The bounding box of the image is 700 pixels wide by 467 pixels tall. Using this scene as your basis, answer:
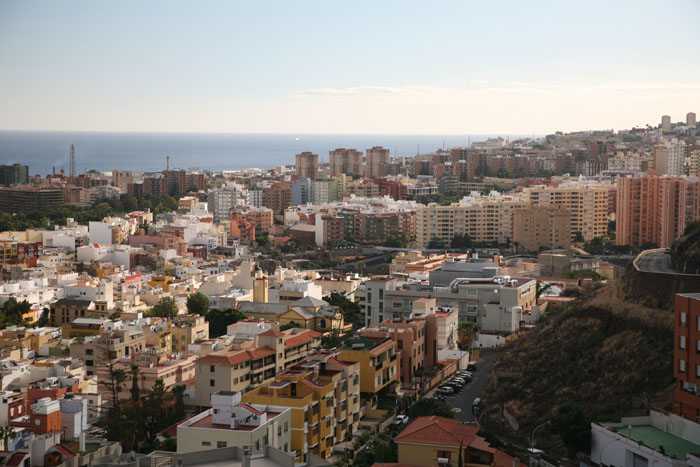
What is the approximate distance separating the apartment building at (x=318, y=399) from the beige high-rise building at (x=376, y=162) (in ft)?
114

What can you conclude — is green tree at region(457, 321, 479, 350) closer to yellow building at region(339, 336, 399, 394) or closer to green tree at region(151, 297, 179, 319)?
yellow building at region(339, 336, 399, 394)

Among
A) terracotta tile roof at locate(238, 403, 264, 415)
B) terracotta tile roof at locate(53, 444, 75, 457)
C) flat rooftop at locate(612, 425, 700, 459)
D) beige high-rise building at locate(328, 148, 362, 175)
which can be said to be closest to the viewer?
flat rooftop at locate(612, 425, 700, 459)

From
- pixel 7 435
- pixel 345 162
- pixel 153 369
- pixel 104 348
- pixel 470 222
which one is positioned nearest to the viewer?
pixel 7 435

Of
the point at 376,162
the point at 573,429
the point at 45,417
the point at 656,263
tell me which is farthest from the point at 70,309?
the point at 376,162

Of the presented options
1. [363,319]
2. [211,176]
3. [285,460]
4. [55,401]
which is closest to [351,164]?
[211,176]

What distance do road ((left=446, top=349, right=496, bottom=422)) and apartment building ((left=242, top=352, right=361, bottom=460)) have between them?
87 centimetres

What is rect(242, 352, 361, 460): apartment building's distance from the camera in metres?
7.05

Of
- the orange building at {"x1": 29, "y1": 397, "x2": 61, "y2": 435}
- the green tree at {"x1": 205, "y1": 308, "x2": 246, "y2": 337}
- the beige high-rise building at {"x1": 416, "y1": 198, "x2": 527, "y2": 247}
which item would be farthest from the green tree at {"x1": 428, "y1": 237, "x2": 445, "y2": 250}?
the orange building at {"x1": 29, "y1": 397, "x2": 61, "y2": 435}

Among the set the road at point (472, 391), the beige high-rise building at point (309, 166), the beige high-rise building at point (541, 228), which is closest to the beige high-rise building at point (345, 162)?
the beige high-rise building at point (309, 166)

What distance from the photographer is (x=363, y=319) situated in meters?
13.0

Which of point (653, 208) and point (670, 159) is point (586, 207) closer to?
point (653, 208)

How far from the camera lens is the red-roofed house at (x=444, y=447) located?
6211mm

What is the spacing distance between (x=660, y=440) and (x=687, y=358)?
Result: 0.63 meters

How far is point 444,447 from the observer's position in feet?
20.5
